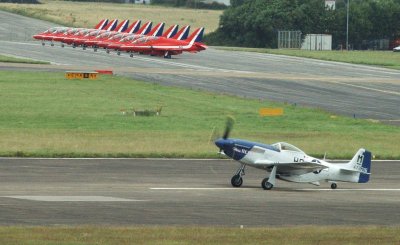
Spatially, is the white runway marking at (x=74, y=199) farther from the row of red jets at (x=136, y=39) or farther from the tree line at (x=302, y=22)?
the tree line at (x=302, y=22)

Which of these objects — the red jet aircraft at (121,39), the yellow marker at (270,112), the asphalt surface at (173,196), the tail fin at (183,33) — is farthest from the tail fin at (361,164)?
the red jet aircraft at (121,39)

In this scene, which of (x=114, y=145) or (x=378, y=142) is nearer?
(x=114, y=145)

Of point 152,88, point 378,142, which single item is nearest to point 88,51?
point 152,88

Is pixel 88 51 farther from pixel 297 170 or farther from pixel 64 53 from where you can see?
pixel 297 170

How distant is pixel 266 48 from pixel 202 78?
59614 mm

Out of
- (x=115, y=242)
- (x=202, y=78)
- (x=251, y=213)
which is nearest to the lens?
(x=115, y=242)

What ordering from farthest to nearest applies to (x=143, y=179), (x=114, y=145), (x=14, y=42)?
(x=14, y=42) < (x=114, y=145) < (x=143, y=179)

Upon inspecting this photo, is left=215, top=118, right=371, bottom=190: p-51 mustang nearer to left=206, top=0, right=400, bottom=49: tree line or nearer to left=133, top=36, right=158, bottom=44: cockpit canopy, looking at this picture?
left=133, top=36, right=158, bottom=44: cockpit canopy

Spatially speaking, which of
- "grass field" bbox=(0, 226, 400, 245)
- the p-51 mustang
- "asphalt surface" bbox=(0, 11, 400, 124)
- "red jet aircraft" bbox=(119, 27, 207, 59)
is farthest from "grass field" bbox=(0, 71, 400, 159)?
"red jet aircraft" bbox=(119, 27, 207, 59)

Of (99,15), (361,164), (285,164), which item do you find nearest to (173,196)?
(285,164)

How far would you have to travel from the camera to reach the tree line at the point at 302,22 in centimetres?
15488

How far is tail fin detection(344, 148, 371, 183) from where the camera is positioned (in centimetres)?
4025

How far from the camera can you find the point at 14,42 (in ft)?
442

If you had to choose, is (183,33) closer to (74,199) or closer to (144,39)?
(144,39)
